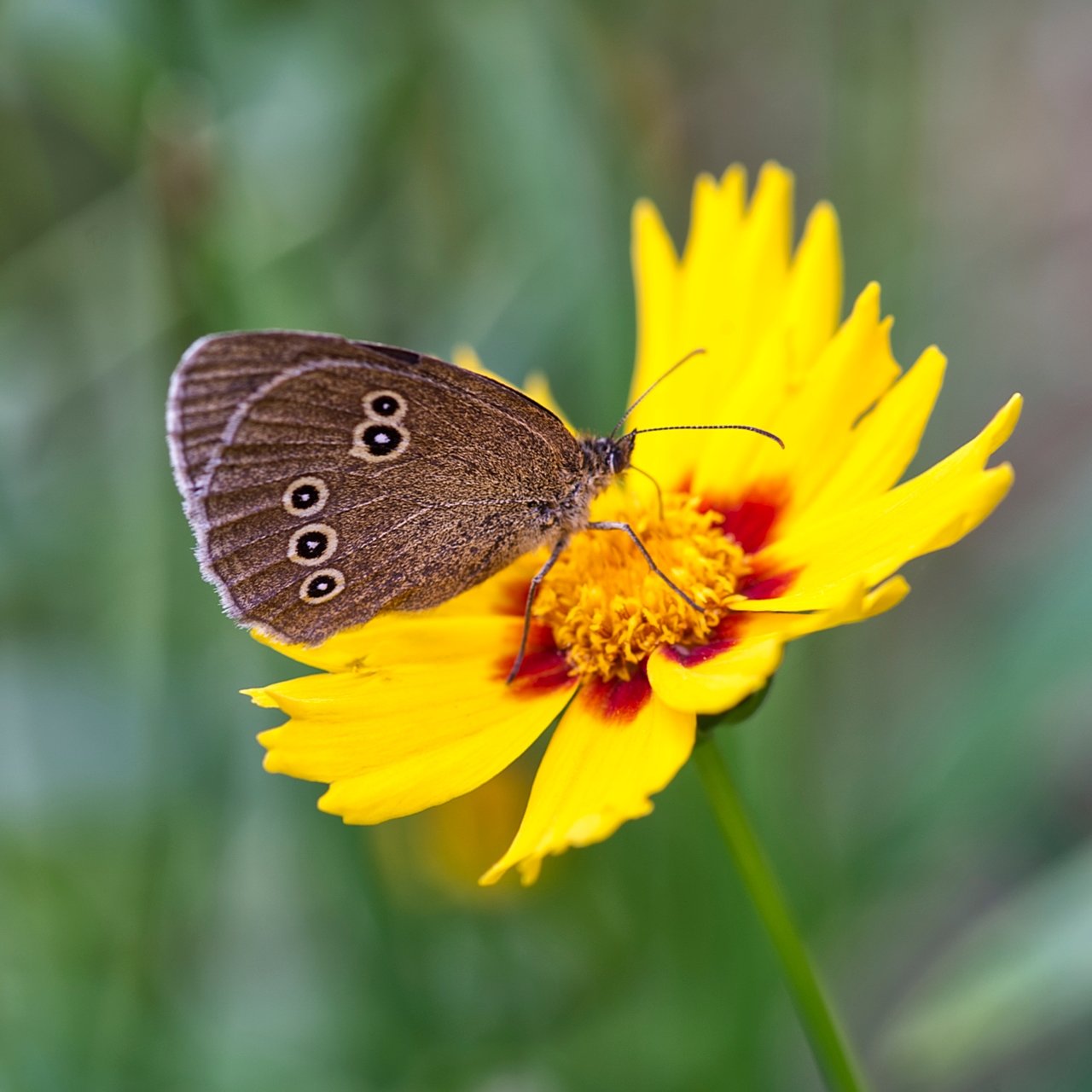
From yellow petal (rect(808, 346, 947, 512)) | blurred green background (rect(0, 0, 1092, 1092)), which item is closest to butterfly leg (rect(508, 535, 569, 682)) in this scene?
yellow petal (rect(808, 346, 947, 512))

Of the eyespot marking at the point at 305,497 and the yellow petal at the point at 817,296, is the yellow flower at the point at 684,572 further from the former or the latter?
the eyespot marking at the point at 305,497

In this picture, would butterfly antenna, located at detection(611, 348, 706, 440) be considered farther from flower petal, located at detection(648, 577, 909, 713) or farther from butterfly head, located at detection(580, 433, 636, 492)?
flower petal, located at detection(648, 577, 909, 713)

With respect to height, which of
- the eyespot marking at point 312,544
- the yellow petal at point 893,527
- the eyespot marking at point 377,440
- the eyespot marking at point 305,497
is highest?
the eyespot marking at point 377,440

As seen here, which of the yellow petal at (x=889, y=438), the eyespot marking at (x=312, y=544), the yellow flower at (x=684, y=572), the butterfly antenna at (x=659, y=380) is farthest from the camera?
the butterfly antenna at (x=659, y=380)

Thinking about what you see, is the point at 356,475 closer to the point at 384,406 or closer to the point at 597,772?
the point at 384,406

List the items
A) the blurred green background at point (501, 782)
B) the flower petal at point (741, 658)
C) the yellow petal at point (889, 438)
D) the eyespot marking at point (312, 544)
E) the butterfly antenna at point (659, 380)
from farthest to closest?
the blurred green background at point (501, 782)
the butterfly antenna at point (659, 380)
the eyespot marking at point (312, 544)
the yellow petal at point (889, 438)
the flower petal at point (741, 658)

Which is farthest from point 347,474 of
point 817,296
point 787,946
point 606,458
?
point 787,946

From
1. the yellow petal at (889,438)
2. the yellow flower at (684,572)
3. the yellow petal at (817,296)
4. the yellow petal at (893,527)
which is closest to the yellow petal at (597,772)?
the yellow flower at (684,572)
